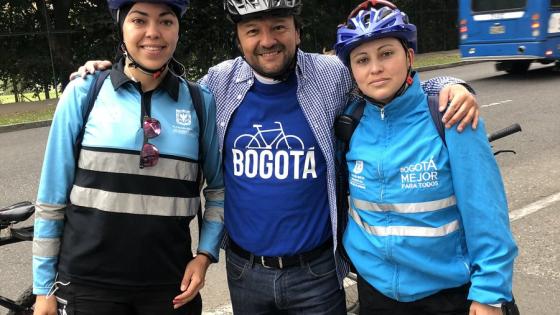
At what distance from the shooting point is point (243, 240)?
7.91 ft

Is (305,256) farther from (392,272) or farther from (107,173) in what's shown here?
(107,173)

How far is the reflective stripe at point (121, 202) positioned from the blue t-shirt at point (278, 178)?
1.24 ft

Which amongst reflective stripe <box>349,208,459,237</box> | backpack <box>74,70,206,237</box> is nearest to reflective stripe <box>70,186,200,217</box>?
backpack <box>74,70,206,237</box>

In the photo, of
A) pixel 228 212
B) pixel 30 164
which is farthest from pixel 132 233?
pixel 30 164

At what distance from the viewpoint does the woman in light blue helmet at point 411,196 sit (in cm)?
193

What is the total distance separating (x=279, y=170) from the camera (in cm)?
232

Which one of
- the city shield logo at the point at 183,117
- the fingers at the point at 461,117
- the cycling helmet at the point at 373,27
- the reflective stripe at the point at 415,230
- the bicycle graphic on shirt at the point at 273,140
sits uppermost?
the cycling helmet at the point at 373,27

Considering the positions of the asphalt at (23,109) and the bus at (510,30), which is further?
the bus at (510,30)

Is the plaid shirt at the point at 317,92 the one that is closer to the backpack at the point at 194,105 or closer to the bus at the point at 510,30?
the backpack at the point at 194,105

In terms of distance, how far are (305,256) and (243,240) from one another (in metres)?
0.28

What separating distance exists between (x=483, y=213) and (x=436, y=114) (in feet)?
1.28

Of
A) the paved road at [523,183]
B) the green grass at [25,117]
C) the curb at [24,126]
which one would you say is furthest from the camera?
the green grass at [25,117]

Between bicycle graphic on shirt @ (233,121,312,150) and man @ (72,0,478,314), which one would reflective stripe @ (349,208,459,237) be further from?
bicycle graphic on shirt @ (233,121,312,150)

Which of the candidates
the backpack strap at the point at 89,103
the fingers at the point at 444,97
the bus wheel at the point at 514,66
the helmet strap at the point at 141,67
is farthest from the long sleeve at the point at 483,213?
the bus wheel at the point at 514,66
